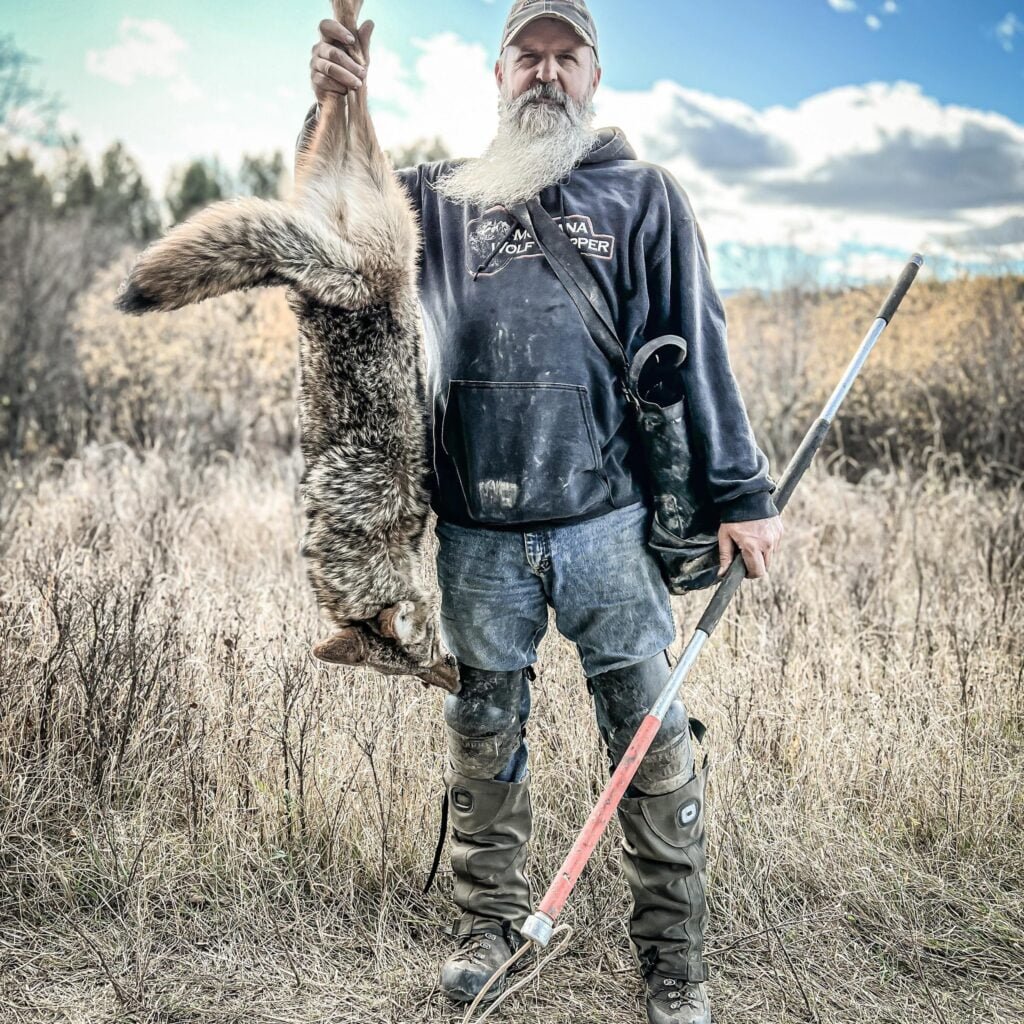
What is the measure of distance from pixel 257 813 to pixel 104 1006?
880 mm

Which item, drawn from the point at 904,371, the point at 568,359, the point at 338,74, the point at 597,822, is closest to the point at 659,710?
the point at 597,822

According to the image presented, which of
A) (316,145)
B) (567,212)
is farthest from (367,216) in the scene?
(567,212)

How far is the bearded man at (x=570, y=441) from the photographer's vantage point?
2.67 metres

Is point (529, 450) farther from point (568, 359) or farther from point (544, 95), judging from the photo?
point (544, 95)

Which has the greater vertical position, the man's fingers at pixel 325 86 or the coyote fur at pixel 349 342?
the man's fingers at pixel 325 86

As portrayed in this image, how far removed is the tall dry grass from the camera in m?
2.99

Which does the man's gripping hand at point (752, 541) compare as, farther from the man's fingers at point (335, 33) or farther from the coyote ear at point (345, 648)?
the man's fingers at point (335, 33)

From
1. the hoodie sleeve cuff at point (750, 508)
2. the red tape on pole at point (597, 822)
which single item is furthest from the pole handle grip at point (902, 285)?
the red tape on pole at point (597, 822)

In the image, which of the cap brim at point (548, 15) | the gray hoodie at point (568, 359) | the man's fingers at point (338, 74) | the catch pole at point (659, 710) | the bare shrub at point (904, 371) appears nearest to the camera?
the man's fingers at point (338, 74)

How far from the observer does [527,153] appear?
108 inches

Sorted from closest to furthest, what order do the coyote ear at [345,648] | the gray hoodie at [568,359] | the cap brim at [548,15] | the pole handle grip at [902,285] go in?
the coyote ear at [345,648]
the gray hoodie at [568,359]
the cap brim at [548,15]
the pole handle grip at [902,285]

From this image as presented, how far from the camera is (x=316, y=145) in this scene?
93.7 inches

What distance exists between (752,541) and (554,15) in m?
1.68

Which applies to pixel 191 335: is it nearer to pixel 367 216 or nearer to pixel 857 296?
pixel 857 296
